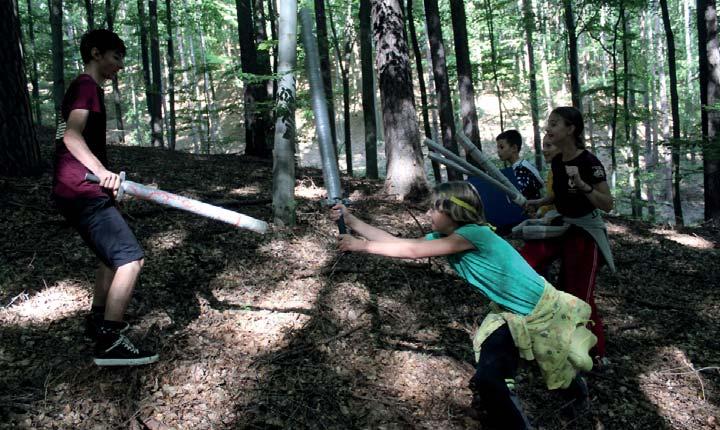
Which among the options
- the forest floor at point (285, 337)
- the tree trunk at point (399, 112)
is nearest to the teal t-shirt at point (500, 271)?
the forest floor at point (285, 337)

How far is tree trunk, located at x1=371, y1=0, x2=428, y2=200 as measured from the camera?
7559mm

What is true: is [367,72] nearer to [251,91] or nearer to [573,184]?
[251,91]

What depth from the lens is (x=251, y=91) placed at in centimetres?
1168

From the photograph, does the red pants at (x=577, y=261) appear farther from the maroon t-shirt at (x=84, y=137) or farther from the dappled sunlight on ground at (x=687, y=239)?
the dappled sunlight on ground at (x=687, y=239)

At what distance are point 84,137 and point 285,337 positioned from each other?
6.90 ft

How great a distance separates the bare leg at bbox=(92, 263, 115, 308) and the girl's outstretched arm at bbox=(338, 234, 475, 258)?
1845 millimetres

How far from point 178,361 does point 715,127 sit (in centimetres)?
1224

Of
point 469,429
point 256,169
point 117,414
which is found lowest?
point 469,429

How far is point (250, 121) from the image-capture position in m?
11.5

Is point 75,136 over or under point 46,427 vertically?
over

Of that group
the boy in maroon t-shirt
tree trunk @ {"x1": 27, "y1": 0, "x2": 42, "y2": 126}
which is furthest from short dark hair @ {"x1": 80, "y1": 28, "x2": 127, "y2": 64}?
tree trunk @ {"x1": 27, "y1": 0, "x2": 42, "y2": 126}

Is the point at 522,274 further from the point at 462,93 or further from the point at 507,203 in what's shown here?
the point at 462,93

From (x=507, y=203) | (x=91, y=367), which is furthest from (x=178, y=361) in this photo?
(x=507, y=203)

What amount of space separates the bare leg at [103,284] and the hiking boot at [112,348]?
0.31m
